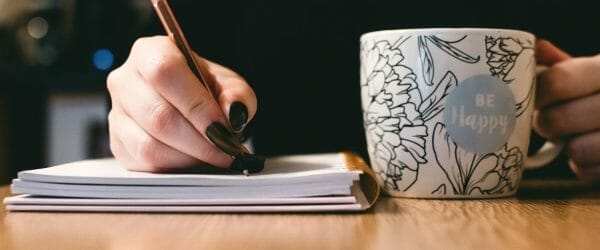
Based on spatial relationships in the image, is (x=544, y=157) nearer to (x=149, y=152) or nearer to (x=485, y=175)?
(x=485, y=175)

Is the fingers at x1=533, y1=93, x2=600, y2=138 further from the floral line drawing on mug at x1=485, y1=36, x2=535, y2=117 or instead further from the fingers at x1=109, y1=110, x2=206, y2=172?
the fingers at x1=109, y1=110, x2=206, y2=172

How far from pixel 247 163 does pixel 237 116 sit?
0.04 metres

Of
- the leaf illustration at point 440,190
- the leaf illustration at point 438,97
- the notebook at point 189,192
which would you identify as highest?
the leaf illustration at point 438,97

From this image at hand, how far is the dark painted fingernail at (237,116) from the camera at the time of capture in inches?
20.6

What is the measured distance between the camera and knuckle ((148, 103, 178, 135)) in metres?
0.53

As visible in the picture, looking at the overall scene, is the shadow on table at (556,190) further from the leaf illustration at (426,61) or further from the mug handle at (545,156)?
the leaf illustration at (426,61)

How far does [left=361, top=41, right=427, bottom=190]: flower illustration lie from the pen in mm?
104

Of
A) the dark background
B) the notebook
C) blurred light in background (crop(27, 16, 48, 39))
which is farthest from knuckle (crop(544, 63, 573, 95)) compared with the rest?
blurred light in background (crop(27, 16, 48, 39))

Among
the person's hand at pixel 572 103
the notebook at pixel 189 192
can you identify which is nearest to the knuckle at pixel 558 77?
the person's hand at pixel 572 103

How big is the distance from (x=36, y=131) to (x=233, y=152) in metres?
1.25

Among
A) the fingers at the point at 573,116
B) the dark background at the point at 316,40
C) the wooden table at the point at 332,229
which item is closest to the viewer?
the wooden table at the point at 332,229

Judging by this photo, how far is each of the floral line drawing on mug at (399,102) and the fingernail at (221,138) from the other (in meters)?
0.12

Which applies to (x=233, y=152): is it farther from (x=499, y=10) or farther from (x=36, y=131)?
(x=36, y=131)

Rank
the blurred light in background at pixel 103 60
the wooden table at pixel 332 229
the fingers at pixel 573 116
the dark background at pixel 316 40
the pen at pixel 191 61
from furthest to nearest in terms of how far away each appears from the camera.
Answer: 1. the blurred light in background at pixel 103 60
2. the dark background at pixel 316 40
3. the fingers at pixel 573 116
4. the pen at pixel 191 61
5. the wooden table at pixel 332 229
